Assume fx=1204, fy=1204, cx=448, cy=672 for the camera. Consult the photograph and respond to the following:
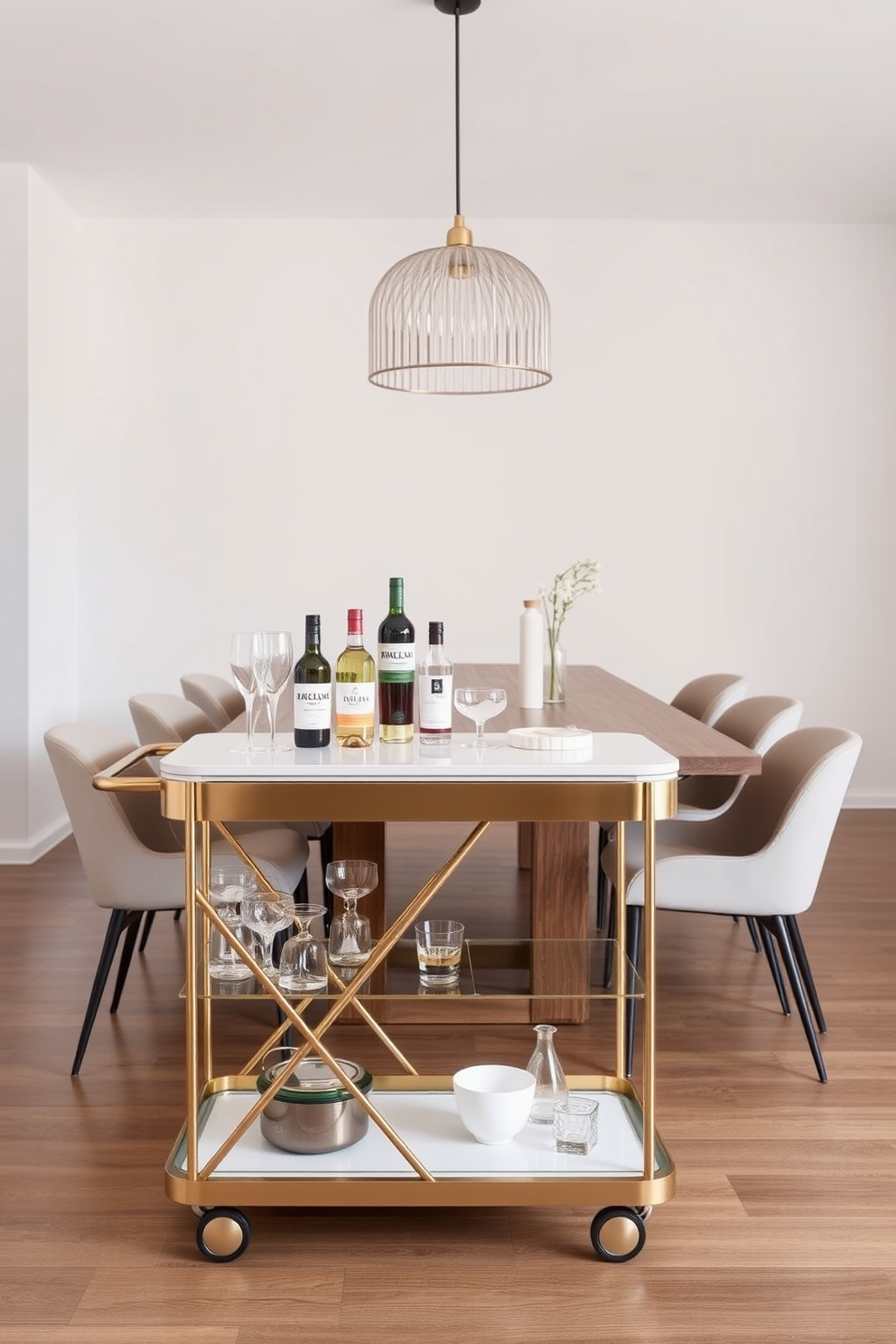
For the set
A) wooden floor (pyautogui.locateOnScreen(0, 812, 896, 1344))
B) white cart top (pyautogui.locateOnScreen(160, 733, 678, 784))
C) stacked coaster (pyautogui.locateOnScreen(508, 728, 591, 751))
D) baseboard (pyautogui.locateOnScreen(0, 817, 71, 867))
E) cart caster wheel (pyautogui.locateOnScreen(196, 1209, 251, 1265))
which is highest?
stacked coaster (pyautogui.locateOnScreen(508, 728, 591, 751))

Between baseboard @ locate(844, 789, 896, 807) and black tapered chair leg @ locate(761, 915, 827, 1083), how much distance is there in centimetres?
355

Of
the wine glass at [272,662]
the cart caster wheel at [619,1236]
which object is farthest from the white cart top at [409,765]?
the cart caster wheel at [619,1236]

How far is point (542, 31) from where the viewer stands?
3.98 m

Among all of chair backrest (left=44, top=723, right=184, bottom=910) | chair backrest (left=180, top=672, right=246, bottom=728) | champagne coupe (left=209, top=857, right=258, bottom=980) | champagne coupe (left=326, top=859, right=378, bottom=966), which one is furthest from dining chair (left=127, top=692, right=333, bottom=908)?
champagne coupe (left=326, top=859, right=378, bottom=966)

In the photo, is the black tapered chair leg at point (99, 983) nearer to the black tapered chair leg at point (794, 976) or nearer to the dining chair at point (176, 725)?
the dining chair at point (176, 725)

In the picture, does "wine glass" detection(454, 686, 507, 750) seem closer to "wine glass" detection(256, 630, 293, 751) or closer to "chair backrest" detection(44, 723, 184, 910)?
"wine glass" detection(256, 630, 293, 751)

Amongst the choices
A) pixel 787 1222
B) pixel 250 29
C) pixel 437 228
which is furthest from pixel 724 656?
pixel 787 1222

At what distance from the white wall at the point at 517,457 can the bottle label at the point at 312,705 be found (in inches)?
160

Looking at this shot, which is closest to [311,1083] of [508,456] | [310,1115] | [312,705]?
[310,1115]

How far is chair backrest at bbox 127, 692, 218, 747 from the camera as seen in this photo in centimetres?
357

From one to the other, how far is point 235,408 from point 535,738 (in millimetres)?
4493

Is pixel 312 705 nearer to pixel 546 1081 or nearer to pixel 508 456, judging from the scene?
pixel 546 1081

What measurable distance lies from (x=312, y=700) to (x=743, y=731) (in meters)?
2.18

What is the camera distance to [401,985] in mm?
2377
